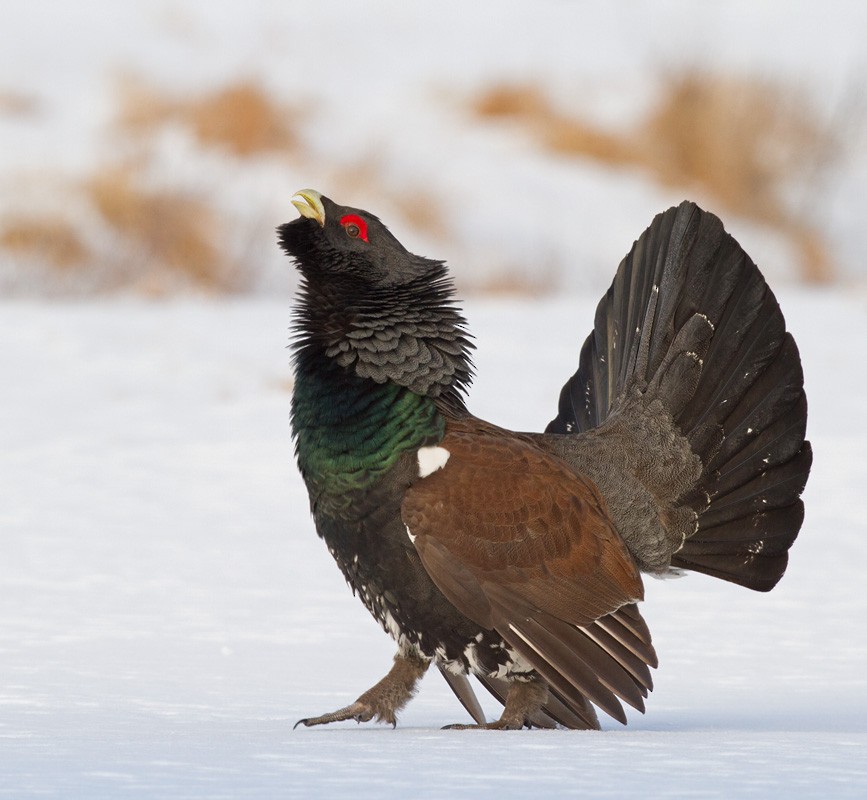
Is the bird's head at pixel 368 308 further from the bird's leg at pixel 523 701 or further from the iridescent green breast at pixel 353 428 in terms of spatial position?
the bird's leg at pixel 523 701

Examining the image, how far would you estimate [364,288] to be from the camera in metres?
4.30

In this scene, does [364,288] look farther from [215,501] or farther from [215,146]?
[215,146]

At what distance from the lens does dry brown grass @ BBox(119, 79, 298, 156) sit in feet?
53.9

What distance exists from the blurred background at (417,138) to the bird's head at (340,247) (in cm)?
779

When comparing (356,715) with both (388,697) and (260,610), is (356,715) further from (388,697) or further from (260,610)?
(260,610)

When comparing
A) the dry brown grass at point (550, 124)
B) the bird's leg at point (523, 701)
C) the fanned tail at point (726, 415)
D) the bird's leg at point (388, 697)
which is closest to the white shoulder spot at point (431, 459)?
→ the bird's leg at point (388, 697)

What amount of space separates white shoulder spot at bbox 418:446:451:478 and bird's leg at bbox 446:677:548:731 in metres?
0.61

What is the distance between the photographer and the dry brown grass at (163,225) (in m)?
14.0

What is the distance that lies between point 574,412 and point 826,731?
1749mm

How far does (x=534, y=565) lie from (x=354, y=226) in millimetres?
1025

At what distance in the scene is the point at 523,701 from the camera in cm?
411

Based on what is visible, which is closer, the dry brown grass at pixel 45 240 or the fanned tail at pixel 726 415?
the fanned tail at pixel 726 415

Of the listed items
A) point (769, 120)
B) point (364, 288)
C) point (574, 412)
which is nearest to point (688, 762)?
point (364, 288)

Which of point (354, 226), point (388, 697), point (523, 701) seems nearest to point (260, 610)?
point (388, 697)
